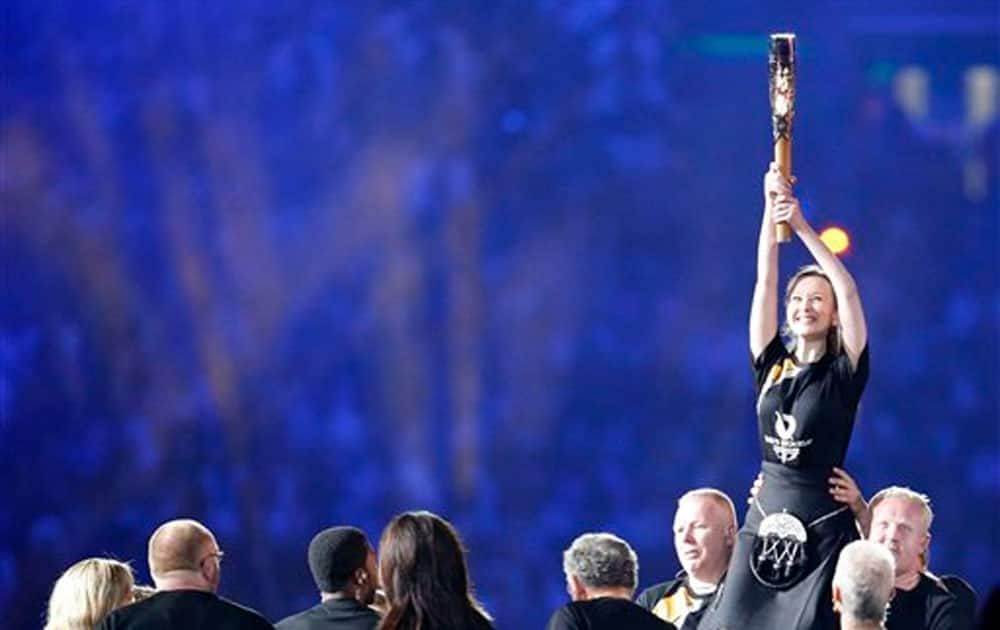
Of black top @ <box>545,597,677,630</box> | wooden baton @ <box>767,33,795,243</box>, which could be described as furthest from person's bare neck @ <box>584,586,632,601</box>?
wooden baton @ <box>767,33,795,243</box>

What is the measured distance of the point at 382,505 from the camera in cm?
989

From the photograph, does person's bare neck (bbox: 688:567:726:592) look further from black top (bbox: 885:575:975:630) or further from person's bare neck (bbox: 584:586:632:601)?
person's bare neck (bbox: 584:586:632:601)

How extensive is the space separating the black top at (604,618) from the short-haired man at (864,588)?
50 centimetres

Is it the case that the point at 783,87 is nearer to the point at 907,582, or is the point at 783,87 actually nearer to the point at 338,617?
the point at 907,582

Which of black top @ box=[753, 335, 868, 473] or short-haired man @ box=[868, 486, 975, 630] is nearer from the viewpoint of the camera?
black top @ box=[753, 335, 868, 473]

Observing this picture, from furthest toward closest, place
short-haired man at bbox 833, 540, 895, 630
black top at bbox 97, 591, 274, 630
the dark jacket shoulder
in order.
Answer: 1. the dark jacket shoulder
2. black top at bbox 97, 591, 274, 630
3. short-haired man at bbox 833, 540, 895, 630

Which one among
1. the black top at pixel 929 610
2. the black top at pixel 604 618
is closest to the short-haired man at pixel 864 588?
the black top at pixel 604 618

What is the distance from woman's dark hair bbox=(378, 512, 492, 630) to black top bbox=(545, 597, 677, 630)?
31cm

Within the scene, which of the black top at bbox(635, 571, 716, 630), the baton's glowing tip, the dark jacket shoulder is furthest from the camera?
the baton's glowing tip

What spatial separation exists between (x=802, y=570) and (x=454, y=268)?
4706 mm

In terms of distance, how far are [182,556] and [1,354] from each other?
5389mm

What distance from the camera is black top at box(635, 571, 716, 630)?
19.2 ft

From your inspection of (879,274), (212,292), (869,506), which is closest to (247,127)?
(212,292)

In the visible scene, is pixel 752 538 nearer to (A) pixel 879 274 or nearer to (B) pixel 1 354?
(A) pixel 879 274
